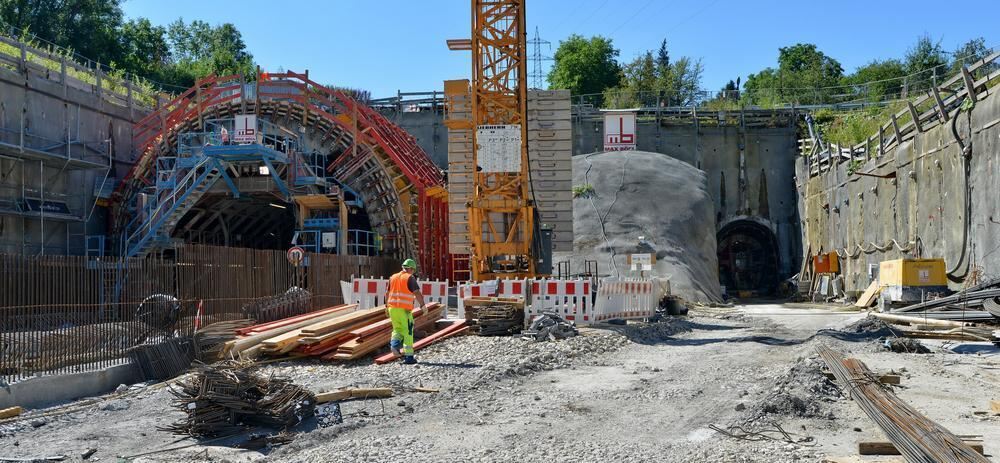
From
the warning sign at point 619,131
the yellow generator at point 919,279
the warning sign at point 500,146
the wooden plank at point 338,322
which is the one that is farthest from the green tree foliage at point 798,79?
the wooden plank at point 338,322

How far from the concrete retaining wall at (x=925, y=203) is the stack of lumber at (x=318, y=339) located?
15.9 meters

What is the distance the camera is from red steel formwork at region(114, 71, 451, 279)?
30.0 meters

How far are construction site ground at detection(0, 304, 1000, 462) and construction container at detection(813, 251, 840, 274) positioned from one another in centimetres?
2068

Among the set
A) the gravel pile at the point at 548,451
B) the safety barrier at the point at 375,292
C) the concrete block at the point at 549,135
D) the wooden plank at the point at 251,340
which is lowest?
the gravel pile at the point at 548,451

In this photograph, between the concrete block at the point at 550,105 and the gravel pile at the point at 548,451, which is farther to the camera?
the concrete block at the point at 550,105

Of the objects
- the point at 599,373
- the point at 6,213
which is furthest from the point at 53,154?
the point at 599,373

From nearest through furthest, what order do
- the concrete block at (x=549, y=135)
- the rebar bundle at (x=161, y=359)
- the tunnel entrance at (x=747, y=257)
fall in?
the rebar bundle at (x=161, y=359) → the concrete block at (x=549, y=135) → the tunnel entrance at (x=747, y=257)

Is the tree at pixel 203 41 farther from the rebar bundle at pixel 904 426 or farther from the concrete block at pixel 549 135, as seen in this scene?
the rebar bundle at pixel 904 426

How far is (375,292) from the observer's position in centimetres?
1989

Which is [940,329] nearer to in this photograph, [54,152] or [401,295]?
[401,295]

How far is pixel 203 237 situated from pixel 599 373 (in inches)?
922

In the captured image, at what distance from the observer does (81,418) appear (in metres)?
9.91

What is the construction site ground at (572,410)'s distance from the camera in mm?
7586

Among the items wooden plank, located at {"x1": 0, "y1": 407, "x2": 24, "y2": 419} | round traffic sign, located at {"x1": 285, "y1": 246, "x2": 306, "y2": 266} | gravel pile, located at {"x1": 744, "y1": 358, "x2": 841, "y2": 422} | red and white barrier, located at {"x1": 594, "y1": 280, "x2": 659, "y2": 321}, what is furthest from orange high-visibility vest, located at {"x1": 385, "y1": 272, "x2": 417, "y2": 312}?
red and white barrier, located at {"x1": 594, "y1": 280, "x2": 659, "y2": 321}
